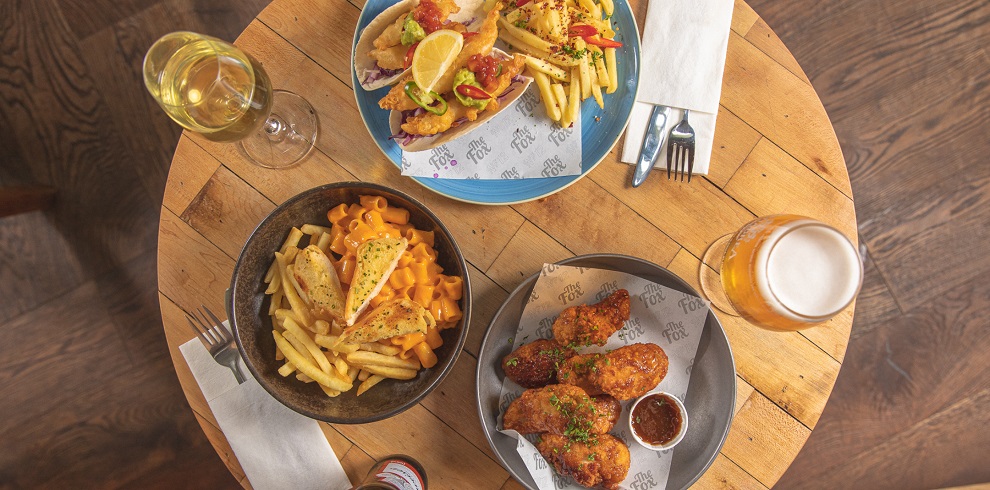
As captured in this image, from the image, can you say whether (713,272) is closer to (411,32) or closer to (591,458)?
(591,458)

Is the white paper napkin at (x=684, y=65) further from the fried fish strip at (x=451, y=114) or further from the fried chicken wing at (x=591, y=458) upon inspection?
the fried chicken wing at (x=591, y=458)

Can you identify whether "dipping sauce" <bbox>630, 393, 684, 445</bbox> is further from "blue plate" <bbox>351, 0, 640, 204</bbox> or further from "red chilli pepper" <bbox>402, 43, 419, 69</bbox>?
"red chilli pepper" <bbox>402, 43, 419, 69</bbox>

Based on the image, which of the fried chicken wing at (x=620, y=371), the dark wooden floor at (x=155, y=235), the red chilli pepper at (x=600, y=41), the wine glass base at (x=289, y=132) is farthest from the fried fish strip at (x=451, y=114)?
the dark wooden floor at (x=155, y=235)

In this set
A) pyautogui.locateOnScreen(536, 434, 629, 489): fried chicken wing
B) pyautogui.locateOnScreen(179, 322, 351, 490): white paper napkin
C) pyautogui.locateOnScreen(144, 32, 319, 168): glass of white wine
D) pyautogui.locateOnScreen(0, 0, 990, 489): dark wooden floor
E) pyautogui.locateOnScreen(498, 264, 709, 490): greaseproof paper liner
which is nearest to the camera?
pyautogui.locateOnScreen(144, 32, 319, 168): glass of white wine

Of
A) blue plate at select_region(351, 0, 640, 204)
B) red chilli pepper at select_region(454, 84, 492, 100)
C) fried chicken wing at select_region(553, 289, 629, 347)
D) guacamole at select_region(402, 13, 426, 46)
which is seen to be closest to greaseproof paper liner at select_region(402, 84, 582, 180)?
blue plate at select_region(351, 0, 640, 204)

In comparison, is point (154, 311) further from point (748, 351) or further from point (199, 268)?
point (748, 351)

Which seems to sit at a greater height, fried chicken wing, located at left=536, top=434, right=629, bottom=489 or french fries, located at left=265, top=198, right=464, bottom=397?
french fries, located at left=265, top=198, right=464, bottom=397
